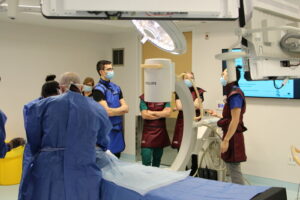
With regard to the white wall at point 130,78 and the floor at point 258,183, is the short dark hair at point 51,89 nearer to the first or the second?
the floor at point 258,183

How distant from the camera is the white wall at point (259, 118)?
420cm

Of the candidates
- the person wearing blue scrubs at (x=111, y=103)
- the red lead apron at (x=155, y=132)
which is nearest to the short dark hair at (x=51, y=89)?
the person wearing blue scrubs at (x=111, y=103)

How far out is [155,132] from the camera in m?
3.78

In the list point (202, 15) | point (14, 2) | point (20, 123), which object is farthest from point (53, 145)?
point (20, 123)

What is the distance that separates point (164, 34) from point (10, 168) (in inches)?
149

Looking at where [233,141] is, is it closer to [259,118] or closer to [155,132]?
[155,132]

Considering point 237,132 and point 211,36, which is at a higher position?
point 211,36

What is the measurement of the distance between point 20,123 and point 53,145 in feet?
9.54

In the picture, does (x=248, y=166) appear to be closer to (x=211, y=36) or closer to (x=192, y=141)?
(x=211, y=36)

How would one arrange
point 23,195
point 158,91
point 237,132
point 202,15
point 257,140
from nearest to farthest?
1. point 202,15
2. point 158,91
3. point 23,195
4. point 237,132
5. point 257,140

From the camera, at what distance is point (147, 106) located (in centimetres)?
379

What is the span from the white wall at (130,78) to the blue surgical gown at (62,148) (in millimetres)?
3393

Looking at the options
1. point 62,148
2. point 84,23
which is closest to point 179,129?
point 62,148

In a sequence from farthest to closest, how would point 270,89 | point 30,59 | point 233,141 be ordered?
point 30,59, point 270,89, point 233,141
